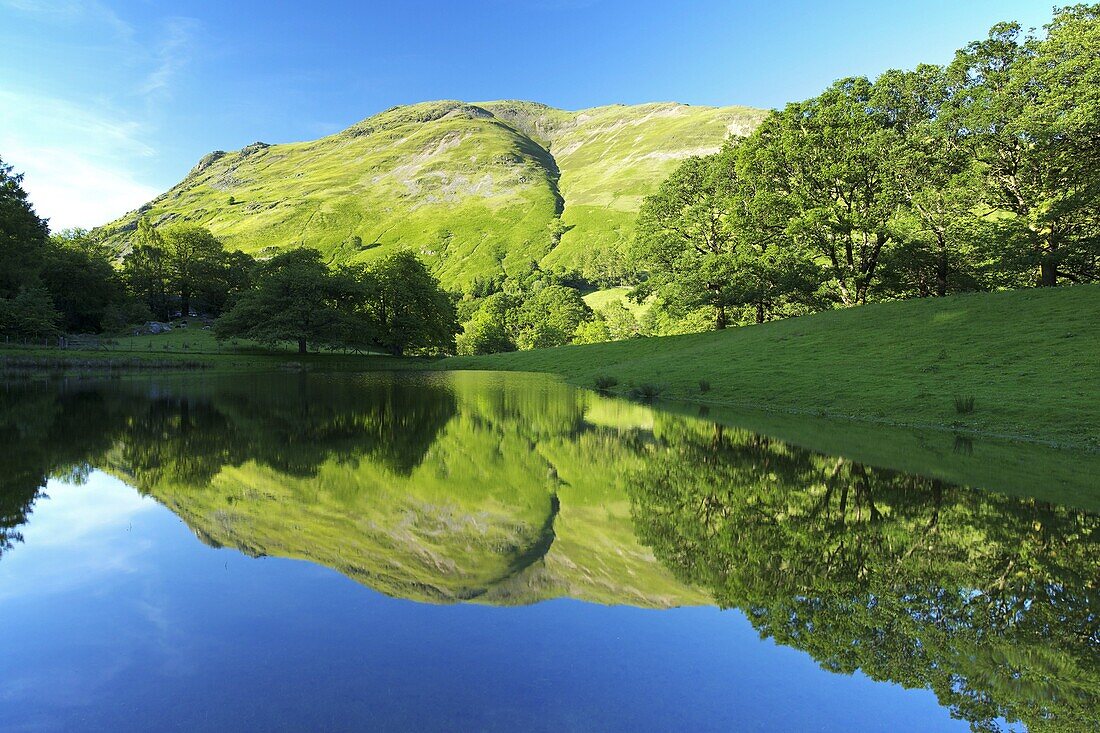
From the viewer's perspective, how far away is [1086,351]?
23.6 meters

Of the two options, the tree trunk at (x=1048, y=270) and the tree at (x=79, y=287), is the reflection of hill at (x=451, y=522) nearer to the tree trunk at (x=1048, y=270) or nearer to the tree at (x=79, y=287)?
the tree trunk at (x=1048, y=270)

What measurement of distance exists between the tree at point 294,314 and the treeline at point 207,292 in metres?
0.13

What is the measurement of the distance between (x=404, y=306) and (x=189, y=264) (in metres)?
47.0

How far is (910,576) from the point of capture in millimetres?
7051

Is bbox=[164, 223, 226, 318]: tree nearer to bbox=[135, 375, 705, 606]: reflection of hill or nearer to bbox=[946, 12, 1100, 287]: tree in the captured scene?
bbox=[135, 375, 705, 606]: reflection of hill

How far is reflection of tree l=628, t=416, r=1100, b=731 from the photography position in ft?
16.6

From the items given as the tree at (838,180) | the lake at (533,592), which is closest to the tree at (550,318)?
the tree at (838,180)

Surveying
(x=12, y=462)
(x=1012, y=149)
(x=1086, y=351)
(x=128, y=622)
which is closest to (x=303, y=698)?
(x=128, y=622)

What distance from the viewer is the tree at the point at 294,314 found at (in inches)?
2746

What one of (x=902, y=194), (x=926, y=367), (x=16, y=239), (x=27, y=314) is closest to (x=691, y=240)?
(x=902, y=194)

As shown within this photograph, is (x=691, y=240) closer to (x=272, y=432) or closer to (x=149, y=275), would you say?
(x=272, y=432)

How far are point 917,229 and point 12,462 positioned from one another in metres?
47.9

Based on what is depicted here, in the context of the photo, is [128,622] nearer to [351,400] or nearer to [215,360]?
[351,400]

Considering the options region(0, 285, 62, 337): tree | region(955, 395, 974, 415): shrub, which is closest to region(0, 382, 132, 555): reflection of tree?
region(955, 395, 974, 415): shrub
